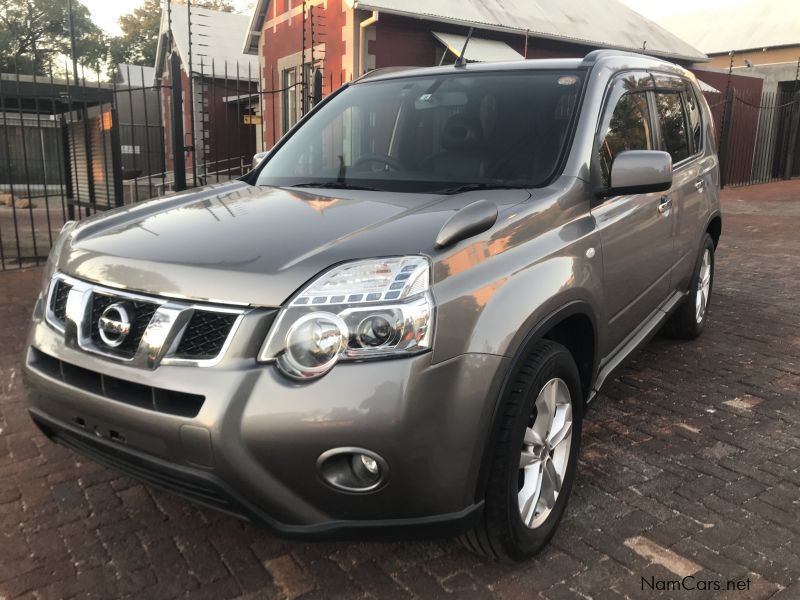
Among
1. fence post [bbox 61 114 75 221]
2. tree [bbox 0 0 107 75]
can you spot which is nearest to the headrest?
fence post [bbox 61 114 75 221]

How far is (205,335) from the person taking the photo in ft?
6.90

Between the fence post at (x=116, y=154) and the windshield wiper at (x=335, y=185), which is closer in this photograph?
the windshield wiper at (x=335, y=185)

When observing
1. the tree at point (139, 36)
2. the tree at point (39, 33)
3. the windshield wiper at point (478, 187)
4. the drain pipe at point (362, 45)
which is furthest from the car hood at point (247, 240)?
the tree at point (139, 36)

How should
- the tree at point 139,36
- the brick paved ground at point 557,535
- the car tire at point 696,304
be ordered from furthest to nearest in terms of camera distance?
the tree at point 139,36
the car tire at point 696,304
the brick paved ground at point 557,535

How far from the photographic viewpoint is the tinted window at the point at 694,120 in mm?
4754

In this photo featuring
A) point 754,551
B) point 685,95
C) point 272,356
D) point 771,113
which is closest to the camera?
point 272,356

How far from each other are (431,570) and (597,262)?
141cm

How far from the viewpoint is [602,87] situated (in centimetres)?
Result: 328

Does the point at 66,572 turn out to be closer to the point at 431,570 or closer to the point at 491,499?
the point at 431,570

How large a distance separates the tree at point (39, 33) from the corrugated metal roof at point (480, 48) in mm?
37231

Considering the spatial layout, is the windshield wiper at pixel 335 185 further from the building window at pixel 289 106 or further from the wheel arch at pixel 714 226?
the building window at pixel 289 106

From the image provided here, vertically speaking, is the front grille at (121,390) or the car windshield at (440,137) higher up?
the car windshield at (440,137)

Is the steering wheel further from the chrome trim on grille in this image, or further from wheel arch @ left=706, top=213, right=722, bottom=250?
wheel arch @ left=706, top=213, right=722, bottom=250

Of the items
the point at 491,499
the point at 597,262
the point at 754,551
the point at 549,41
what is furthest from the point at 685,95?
the point at 549,41
